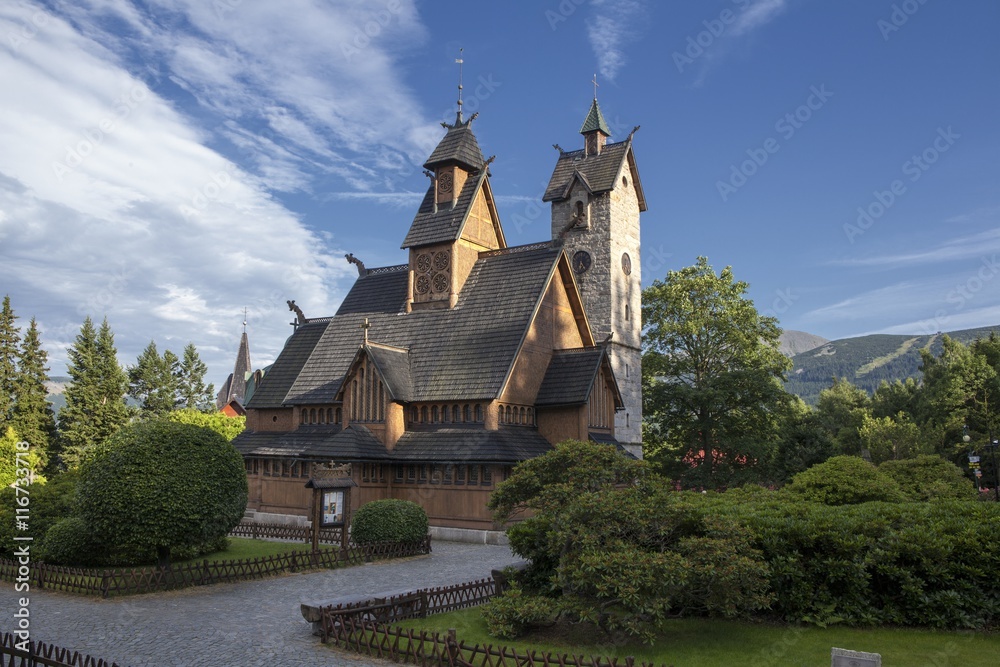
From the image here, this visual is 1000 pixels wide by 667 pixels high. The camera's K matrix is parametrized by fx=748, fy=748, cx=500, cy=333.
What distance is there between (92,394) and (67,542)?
41142mm

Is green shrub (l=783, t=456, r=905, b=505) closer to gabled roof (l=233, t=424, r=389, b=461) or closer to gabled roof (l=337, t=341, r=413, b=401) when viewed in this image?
gabled roof (l=233, t=424, r=389, b=461)

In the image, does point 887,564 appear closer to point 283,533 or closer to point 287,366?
point 283,533

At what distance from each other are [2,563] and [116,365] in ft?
140

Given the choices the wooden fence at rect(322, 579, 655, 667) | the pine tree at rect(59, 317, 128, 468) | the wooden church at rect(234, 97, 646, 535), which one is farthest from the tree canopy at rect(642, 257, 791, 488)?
the pine tree at rect(59, 317, 128, 468)

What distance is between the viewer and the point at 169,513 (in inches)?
701

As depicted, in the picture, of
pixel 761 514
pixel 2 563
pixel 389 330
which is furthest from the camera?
pixel 389 330

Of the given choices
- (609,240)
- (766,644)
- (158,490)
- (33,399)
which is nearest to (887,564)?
(766,644)

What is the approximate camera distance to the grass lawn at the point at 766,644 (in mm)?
11375

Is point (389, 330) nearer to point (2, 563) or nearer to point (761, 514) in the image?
point (2, 563)

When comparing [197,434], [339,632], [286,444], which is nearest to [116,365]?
[286,444]

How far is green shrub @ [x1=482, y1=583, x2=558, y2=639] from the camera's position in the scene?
13.0 meters

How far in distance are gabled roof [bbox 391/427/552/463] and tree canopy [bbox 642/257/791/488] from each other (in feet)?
61.1

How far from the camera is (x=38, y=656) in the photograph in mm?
9875

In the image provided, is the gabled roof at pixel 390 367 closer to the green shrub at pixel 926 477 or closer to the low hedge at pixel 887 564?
the green shrub at pixel 926 477
